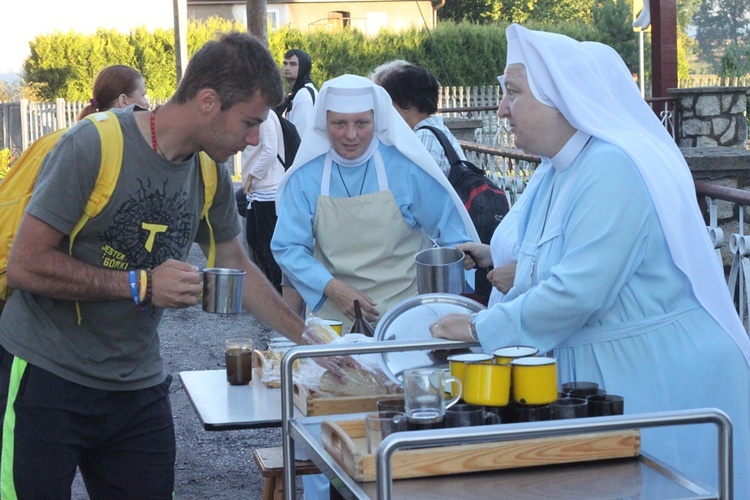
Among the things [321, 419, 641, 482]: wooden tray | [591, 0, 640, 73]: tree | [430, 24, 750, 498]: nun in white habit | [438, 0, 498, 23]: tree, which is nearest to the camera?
[321, 419, 641, 482]: wooden tray

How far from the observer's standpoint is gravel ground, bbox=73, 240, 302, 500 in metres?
5.24

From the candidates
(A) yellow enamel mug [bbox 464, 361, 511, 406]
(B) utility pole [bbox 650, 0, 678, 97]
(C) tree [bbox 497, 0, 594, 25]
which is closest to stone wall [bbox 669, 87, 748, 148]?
(B) utility pole [bbox 650, 0, 678, 97]

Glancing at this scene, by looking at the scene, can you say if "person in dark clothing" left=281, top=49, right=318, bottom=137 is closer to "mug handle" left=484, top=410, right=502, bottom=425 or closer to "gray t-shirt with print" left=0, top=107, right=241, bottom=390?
"gray t-shirt with print" left=0, top=107, right=241, bottom=390

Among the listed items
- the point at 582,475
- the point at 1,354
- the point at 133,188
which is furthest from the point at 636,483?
the point at 1,354

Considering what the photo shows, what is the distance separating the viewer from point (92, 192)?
2.91 meters

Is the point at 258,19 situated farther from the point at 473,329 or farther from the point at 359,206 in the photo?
the point at 473,329

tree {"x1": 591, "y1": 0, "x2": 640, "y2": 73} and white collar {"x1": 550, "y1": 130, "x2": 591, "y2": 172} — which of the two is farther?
tree {"x1": 591, "y1": 0, "x2": 640, "y2": 73}

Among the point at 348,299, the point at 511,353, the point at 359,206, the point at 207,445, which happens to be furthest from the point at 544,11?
the point at 511,353

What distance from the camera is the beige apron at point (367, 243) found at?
4312 millimetres

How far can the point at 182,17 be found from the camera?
18938 mm

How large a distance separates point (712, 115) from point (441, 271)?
7.63 metres

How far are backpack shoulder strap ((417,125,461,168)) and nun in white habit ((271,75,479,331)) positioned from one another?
972 mm

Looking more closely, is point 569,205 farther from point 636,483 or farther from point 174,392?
point 174,392

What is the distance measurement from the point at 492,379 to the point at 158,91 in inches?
1072
